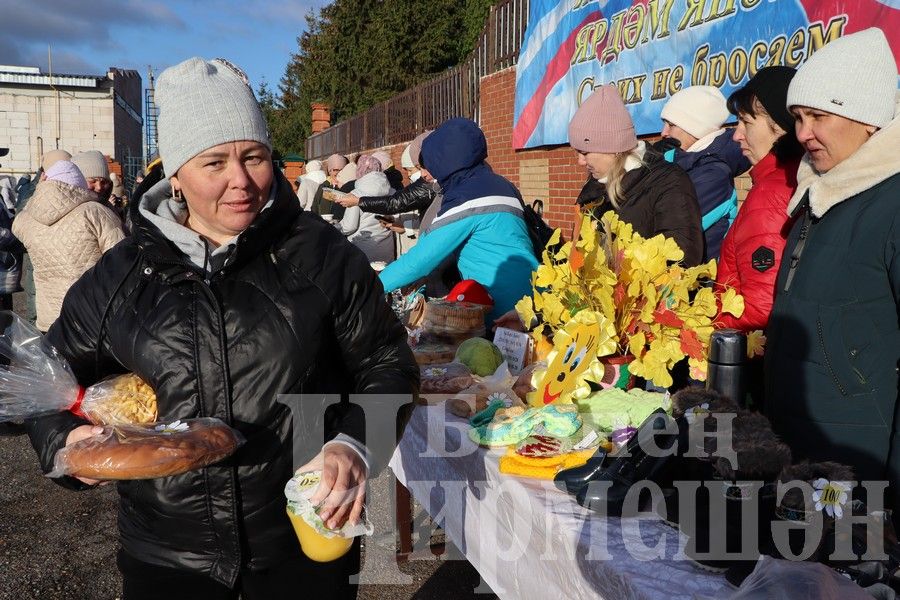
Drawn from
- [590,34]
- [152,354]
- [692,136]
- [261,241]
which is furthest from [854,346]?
[590,34]

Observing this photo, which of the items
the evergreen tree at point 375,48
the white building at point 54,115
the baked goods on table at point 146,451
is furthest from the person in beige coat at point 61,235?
the white building at point 54,115

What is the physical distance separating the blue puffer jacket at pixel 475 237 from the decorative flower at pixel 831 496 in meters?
2.23

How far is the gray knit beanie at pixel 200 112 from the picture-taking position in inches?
59.4

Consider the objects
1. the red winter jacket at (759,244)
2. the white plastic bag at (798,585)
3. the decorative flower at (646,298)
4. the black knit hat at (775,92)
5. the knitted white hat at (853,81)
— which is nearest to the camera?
the white plastic bag at (798,585)

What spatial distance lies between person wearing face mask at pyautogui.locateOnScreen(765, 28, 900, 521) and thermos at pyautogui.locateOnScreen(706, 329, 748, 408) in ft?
Result: 0.78

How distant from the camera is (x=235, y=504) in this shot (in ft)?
5.07

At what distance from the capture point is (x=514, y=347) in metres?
2.85

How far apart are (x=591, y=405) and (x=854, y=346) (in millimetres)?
739

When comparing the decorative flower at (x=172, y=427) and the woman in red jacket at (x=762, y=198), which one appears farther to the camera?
the woman in red jacket at (x=762, y=198)

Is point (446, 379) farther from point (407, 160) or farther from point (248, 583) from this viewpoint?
point (407, 160)

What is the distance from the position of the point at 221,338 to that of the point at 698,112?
2.97 m

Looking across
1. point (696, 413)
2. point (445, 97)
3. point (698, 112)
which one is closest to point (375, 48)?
point (445, 97)

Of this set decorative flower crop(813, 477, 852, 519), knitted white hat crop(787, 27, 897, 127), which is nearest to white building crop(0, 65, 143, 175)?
knitted white hat crop(787, 27, 897, 127)

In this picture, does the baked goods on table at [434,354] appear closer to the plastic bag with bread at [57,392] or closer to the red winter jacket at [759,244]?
the red winter jacket at [759,244]
